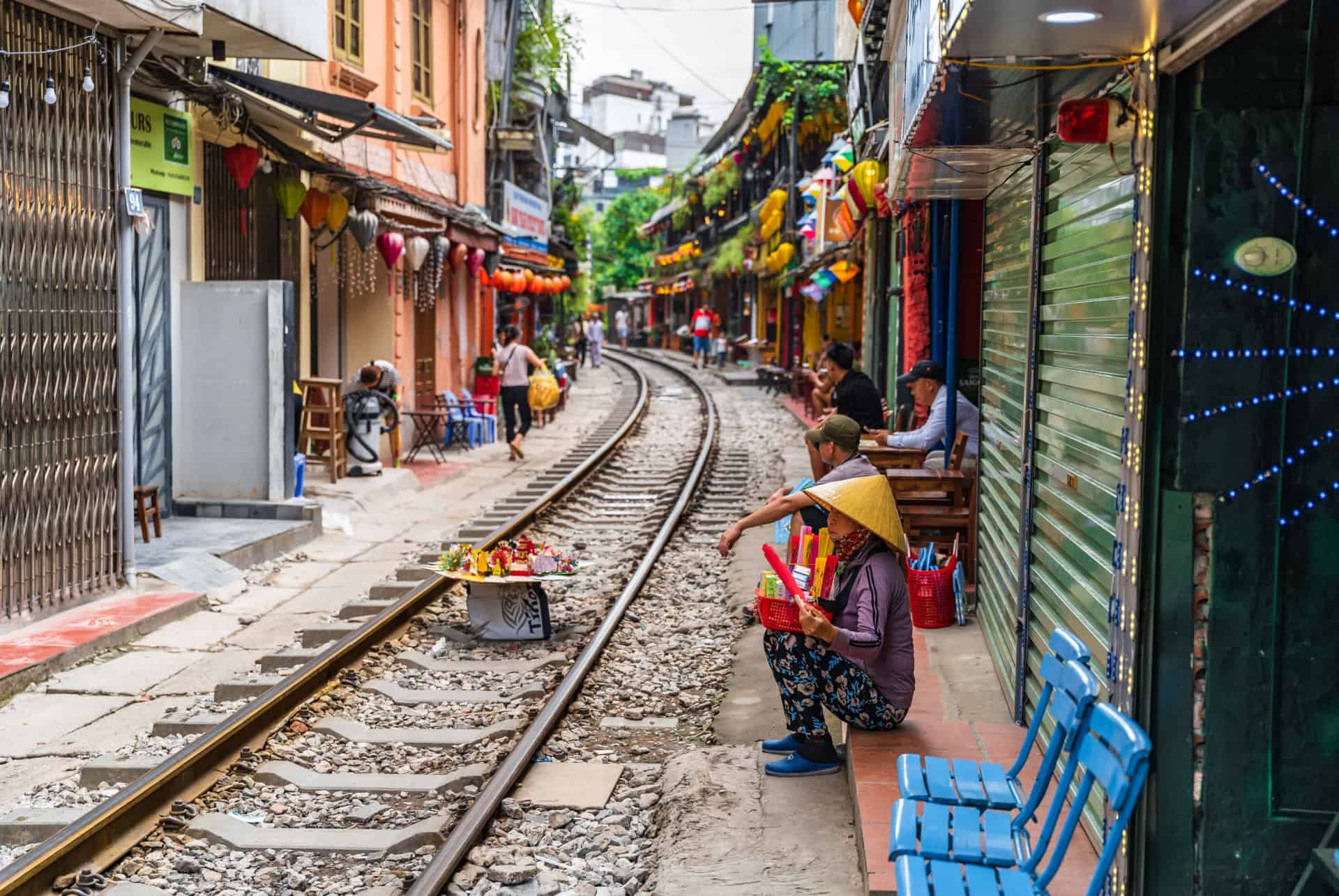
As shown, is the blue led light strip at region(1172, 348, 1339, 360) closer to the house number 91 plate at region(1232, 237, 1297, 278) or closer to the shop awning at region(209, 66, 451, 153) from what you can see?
the house number 91 plate at region(1232, 237, 1297, 278)

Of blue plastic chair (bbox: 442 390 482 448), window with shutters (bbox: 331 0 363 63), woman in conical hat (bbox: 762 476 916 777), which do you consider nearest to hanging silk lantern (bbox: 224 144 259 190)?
window with shutters (bbox: 331 0 363 63)

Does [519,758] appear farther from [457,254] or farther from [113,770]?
[457,254]

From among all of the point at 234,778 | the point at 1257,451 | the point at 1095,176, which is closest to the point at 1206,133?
the point at 1257,451

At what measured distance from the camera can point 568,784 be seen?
644 centimetres

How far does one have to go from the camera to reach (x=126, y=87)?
9.79m

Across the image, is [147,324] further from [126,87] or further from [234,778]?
[234,778]

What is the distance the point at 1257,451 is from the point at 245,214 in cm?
1274

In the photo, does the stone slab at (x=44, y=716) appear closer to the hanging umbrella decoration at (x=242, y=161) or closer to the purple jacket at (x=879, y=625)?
the purple jacket at (x=879, y=625)

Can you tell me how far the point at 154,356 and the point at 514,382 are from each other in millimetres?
7386

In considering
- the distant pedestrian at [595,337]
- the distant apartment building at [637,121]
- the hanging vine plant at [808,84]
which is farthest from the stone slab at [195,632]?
the distant apartment building at [637,121]

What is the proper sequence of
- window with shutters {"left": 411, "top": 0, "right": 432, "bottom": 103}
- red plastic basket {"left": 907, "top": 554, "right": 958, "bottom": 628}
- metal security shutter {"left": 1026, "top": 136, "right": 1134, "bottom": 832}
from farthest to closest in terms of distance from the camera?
window with shutters {"left": 411, "top": 0, "right": 432, "bottom": 103} < red plastic basket {"left": 907, "top": 554, "right": 958, "bottom": 628} < metal security shutter {"left": 1026, "top": 136, "right": 1134, "bottom": 832}

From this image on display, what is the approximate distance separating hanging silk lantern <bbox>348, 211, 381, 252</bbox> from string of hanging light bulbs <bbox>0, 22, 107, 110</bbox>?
20.3 ft

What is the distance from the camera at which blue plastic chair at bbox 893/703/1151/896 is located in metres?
3.08

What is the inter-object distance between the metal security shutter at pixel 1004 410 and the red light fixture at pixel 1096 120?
6.62 feet
